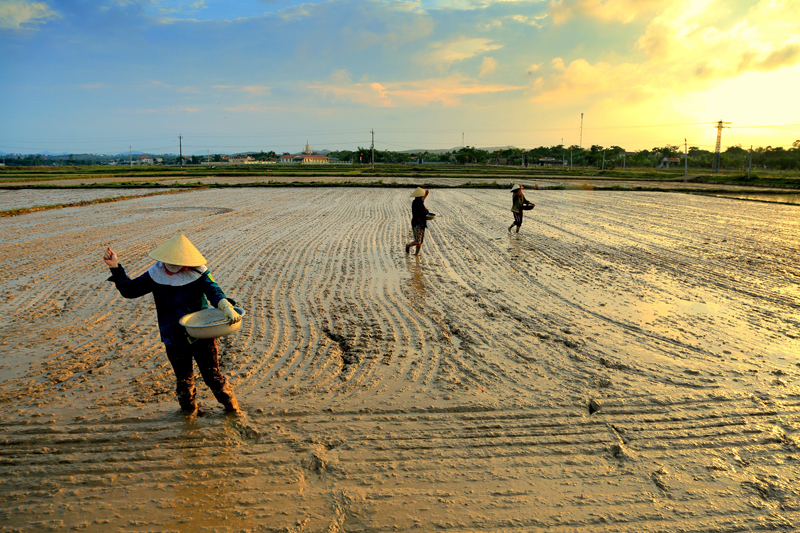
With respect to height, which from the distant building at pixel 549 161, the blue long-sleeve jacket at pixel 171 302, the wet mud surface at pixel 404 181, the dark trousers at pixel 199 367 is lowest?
the dark trousers at pixel 199 367

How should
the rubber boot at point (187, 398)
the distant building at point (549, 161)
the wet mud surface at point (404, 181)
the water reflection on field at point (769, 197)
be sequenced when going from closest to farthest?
1. the rubber boot at point (187, 398)
2. the water reflection on field at point (769, 197)
3. the wet mud surface at point (404, 181)
4. the distant building at point (549, 161)

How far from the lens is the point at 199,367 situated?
142 inches

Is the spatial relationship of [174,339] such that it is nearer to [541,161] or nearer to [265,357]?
[265,357]

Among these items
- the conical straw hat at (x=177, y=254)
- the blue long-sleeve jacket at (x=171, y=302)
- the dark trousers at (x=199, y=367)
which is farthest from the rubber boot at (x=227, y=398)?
the conical straw hat at (x=177, y=254)

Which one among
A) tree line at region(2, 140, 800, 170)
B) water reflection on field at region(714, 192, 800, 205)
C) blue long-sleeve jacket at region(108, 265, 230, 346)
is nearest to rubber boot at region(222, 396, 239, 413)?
blue long-sleeve jacket at region(108, 265, 230, 346)

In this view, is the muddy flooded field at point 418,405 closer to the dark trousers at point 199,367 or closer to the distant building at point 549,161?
the dark trousers at point 199,367

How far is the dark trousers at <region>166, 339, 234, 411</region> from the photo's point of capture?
354 centimetres

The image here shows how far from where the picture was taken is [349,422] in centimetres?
370

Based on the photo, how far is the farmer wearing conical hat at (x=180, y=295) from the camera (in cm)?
338

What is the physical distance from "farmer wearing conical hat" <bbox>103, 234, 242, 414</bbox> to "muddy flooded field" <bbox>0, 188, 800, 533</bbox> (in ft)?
1.52

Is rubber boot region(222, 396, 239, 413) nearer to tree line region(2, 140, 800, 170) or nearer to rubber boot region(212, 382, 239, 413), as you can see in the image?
rubber boot region(212, 382, 239, 413)

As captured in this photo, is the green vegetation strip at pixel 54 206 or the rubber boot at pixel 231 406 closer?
the rubber boot at pixel 231 406

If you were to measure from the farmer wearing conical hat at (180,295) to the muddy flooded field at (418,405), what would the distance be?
0.46 meters

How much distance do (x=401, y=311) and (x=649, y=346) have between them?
10.3 feet
